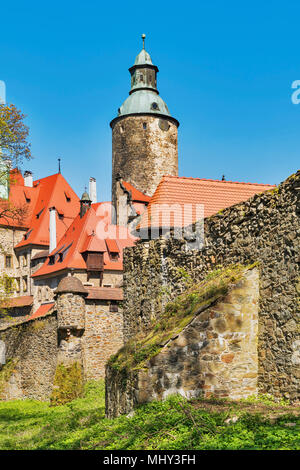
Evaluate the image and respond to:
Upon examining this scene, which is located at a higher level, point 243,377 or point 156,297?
point 156,297

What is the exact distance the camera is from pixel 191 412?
7.00 meters

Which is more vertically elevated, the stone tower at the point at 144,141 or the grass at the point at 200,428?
the stone tower at the point at 144,141

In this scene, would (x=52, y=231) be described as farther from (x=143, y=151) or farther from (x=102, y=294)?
(x=102, y=294)

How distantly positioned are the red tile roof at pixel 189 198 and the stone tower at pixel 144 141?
27.0m

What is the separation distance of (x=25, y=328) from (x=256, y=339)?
18.3 meters

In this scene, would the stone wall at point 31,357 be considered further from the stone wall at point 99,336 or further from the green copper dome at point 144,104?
the green copper dome at point 144,104

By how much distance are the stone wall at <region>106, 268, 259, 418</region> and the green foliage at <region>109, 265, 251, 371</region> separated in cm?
14

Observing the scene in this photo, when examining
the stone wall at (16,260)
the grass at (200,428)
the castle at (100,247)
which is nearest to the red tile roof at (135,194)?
the castle at (100,247)

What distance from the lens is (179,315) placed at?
364 inches

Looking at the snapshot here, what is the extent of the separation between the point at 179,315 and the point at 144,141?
1472 inches

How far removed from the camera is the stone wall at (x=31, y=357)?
22.9m
